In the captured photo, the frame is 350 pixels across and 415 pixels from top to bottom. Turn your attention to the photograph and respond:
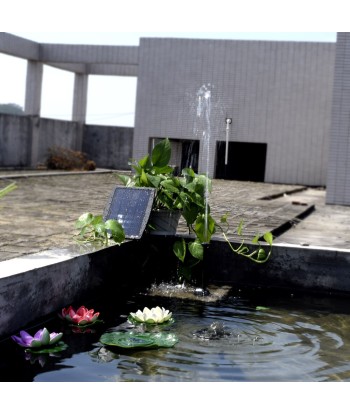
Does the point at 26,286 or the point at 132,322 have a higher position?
the point at 26,286

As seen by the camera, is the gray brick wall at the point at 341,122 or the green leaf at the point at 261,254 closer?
the green leaf at the point at 261,254

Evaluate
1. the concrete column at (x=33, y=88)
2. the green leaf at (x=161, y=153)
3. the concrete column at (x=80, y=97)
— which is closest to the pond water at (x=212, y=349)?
the green leaf at (x=161, y=153)

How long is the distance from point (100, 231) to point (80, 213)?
2715 mm

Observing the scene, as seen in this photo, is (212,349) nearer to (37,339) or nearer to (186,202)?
(37,339)

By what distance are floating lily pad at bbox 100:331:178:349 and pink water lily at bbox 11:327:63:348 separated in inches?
10.2

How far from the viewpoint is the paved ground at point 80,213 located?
5.04 m

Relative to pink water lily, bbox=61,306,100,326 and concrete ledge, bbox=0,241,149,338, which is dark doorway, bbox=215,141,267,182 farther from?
pink water lily, bbox=61,306,100,326

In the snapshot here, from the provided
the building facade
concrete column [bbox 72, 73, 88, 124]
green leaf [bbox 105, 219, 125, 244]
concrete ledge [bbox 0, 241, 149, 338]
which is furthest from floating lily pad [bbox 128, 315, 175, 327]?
concrete column [bbox 72, 73, 88, 124]

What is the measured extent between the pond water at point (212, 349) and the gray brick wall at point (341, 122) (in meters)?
7.54

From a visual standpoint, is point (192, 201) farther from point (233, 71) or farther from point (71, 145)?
point (71, 145)

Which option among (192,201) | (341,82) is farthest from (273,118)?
(192,201)

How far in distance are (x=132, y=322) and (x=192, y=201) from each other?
143cm

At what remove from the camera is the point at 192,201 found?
5.02 meters

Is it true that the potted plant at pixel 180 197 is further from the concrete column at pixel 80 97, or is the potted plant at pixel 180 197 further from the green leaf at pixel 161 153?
the concrete column at pixel 80 97
